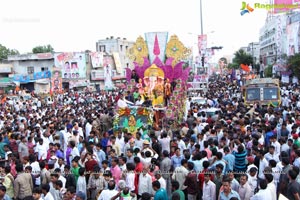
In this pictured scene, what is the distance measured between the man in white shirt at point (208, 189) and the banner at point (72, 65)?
144 ft

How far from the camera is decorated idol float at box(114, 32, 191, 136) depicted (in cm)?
1516

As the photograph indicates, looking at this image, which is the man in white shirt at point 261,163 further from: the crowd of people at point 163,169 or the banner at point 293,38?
the banner at point 293,38

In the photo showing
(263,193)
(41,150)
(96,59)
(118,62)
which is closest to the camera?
(263,193)

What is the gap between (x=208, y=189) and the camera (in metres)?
7.52

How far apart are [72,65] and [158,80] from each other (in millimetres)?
33281

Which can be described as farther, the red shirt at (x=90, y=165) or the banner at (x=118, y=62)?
the banner at (x=118, y=62)

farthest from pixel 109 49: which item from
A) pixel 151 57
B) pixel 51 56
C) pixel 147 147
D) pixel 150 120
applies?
pixel 147 147

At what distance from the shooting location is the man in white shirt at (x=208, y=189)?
7500mm

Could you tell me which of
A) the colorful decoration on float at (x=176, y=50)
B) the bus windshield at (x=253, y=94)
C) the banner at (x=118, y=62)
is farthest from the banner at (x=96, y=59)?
the bus windshield at (x=253, y=94)

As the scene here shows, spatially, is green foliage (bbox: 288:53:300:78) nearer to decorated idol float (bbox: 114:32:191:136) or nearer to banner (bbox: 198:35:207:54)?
banner (bbox: 198:35:207:54)

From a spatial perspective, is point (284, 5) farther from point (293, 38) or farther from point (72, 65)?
point (72, 65)

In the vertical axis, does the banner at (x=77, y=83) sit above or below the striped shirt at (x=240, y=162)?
above

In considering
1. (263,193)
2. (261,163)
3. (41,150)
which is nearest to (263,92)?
(261,163)

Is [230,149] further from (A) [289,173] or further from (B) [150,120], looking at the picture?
(B) [150,120]
